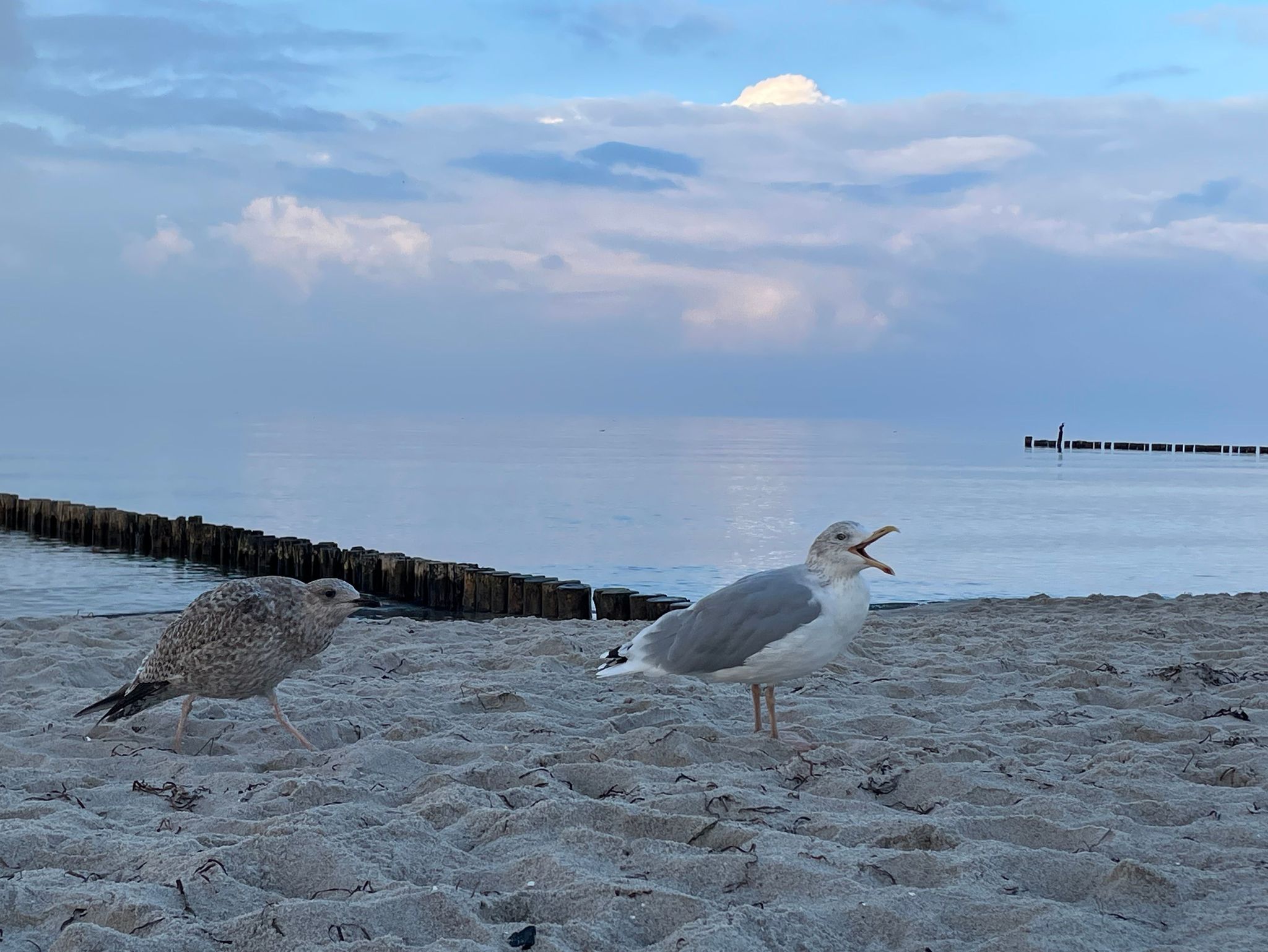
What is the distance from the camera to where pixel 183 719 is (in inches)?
200

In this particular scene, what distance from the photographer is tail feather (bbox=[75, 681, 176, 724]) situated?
5055mm

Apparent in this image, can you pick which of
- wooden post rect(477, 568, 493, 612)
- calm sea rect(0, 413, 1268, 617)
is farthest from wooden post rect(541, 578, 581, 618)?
calm sea rect(0, 413, 1268, 617)

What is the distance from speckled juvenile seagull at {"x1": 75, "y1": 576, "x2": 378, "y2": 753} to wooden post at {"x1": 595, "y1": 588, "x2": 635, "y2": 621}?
6.00 metres

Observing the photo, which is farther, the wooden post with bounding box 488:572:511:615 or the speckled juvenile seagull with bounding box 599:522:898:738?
the wooden post with bounding box 488:572:511:615

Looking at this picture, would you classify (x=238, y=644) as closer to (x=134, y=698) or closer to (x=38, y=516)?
(x=134, y=698)

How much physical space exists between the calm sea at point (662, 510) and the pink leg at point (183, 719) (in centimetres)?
917

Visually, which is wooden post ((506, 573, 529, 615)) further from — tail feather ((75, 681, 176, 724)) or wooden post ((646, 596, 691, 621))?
tail feather ((75, 681, 176, 724))

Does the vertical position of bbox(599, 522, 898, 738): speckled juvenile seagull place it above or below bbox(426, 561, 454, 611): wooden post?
above

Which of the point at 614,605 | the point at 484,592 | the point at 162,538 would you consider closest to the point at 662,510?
the point at 162,538

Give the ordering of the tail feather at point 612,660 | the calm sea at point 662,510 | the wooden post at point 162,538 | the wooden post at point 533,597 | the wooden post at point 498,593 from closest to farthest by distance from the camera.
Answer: the tail feather at point 612,660 → the wooden post at point 533,597 → the wooden post at point 498,593 → the wooden post at point 162,538 → the calm sea at point 662,510

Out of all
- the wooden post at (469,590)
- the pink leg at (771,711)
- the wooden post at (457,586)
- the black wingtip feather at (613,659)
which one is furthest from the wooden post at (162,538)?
the pink leg at (771,711)

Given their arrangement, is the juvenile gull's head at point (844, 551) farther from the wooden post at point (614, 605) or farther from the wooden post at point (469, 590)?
the wooden post at point (469, 590)

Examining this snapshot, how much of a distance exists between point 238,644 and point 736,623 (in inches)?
85.4

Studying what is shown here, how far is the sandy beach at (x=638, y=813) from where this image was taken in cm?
302
